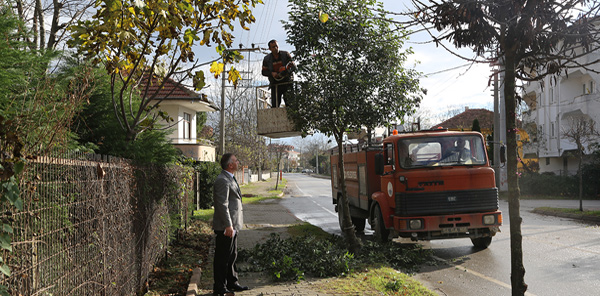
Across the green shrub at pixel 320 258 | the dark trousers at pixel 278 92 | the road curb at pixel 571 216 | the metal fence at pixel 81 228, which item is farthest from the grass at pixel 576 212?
the metal fence at pixel 81 228

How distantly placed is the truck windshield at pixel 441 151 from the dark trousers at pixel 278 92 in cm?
260

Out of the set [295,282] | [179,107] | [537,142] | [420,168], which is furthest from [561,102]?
[295,282]

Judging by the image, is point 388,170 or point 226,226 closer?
point 226,226

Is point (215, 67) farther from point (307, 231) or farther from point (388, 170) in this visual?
point (307, 231)

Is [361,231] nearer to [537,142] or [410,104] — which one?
[410,104]

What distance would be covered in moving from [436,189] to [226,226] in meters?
5.02

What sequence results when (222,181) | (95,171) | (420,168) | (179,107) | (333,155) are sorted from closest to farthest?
(95,171) → (222,181) → (420,168) → (333,155) → (179,107)

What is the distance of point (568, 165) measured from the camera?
41781 mm

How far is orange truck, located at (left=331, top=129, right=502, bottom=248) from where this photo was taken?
9.70 m

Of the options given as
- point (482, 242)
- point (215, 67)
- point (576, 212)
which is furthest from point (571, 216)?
point (215, 67)

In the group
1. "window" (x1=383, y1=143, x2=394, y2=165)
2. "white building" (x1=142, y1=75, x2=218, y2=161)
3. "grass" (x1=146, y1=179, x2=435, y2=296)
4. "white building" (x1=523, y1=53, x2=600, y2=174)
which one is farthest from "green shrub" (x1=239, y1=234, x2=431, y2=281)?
"white building" (x1=523, y1=53, x2=600, y2=174)

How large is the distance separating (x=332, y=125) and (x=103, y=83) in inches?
159

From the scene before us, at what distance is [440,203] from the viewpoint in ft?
32.1

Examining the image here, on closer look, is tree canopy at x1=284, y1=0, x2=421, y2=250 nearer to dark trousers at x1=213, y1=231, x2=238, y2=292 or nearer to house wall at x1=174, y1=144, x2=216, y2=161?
dark trousers at x1=213, y1=231, x2=238, y2=292
